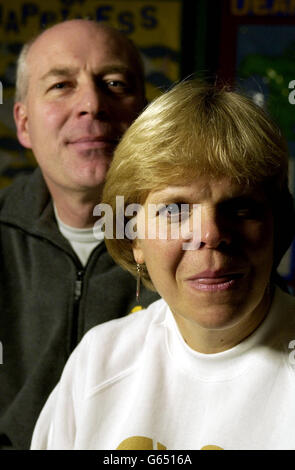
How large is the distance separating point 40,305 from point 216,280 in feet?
2.27

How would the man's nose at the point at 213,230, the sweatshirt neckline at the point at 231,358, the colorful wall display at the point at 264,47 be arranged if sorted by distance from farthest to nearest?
the colorful wall display at the point at 264,47 → the sweatshirt neckline at the point at 231,358 → the man's nose at the point at 213,230

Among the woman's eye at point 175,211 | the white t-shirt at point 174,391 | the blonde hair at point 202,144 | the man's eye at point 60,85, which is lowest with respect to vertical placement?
the white t-shirt at point 174,391

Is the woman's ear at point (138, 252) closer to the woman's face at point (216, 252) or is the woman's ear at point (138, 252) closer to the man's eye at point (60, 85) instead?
the woman's face at point (216, 252)

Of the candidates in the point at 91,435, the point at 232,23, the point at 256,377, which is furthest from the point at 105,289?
the point at 232,23

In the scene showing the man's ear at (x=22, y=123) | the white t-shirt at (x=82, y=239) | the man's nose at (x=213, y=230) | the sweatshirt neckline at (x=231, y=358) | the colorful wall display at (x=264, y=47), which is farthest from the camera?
the colorful wall display at (x=264, y=47)

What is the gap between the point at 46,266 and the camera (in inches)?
57.9

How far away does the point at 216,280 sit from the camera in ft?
2.90

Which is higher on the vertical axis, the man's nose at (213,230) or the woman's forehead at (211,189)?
the woman's forehead at (211,189)

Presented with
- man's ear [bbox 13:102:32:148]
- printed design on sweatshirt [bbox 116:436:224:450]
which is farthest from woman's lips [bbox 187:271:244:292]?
man's ear [bbox 13:102:32:148]

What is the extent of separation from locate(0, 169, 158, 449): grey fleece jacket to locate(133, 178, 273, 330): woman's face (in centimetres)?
48

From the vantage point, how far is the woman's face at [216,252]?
0.86m

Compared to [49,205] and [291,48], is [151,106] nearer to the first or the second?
[49,205]
